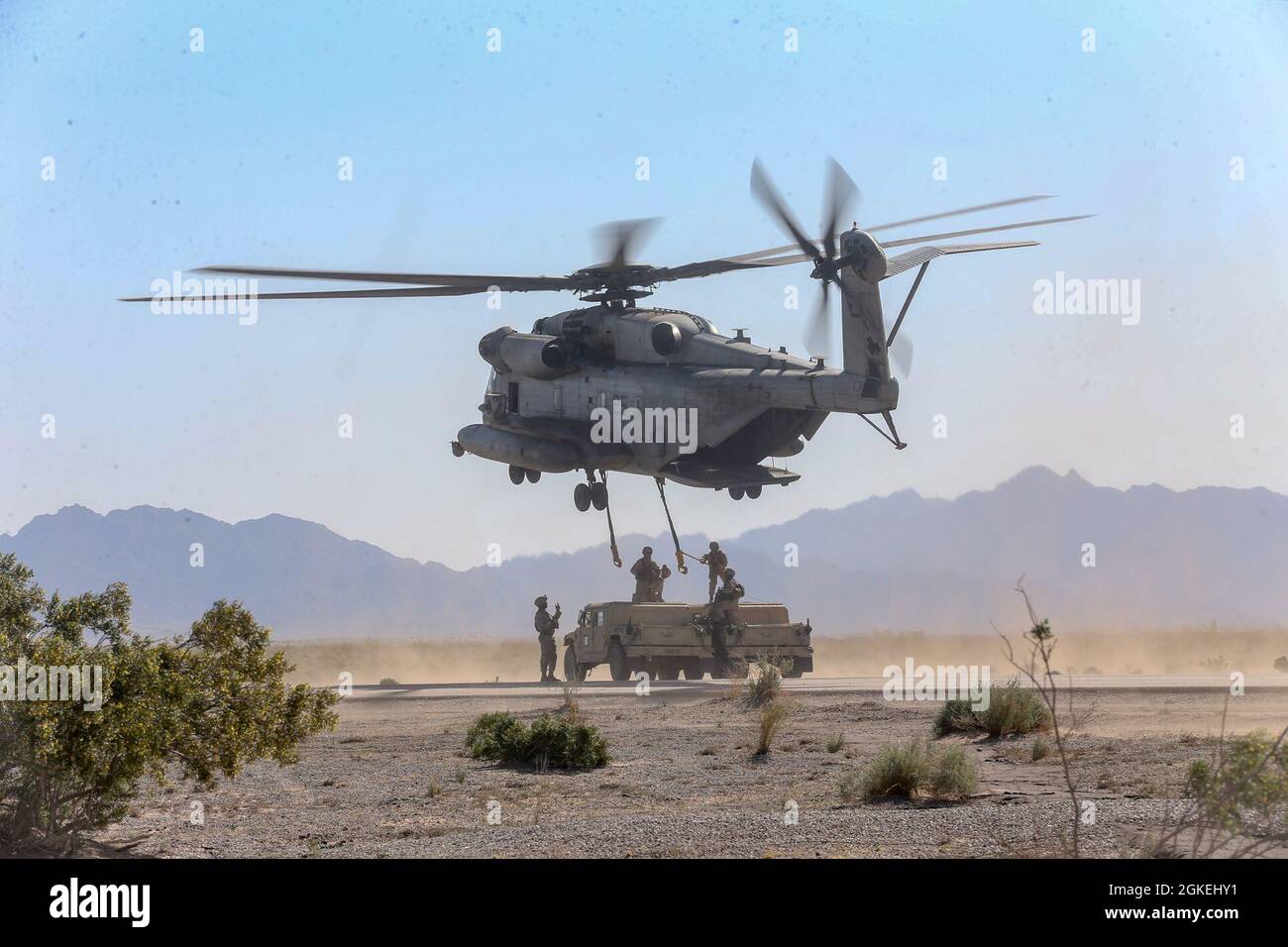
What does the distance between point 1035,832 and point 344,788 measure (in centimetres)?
814

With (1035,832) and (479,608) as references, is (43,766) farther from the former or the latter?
(479,608)

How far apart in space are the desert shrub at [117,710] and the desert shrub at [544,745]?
4.91 meters

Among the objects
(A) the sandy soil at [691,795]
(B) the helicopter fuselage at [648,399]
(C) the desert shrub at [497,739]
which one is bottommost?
(A) the sandy soil at [691,795]

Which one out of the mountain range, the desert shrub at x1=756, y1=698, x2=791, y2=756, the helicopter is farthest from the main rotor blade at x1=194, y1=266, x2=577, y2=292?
the mountain range

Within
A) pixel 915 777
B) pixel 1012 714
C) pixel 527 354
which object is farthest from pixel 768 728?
pixel 527 354

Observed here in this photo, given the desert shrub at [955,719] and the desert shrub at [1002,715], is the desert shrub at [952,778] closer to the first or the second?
the desert shrub at [1002,715]

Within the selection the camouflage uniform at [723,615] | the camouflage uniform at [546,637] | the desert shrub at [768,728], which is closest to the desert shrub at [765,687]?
the desert shrub at [768,728]

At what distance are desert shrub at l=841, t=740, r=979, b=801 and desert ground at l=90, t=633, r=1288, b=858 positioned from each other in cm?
14

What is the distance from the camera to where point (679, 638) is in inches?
1164

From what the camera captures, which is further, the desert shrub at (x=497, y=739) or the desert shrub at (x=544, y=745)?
the desert shrub at (x=497, y=739)

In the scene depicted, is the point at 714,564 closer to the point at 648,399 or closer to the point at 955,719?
the point at 648,399

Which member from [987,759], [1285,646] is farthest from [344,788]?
[1285,646]

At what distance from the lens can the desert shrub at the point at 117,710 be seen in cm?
1074

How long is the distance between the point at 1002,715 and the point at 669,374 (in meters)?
11.4
